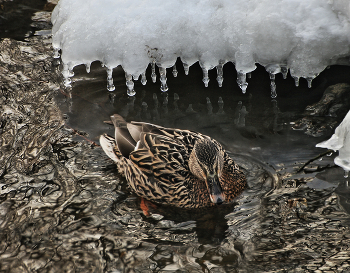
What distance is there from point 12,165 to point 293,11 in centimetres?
397

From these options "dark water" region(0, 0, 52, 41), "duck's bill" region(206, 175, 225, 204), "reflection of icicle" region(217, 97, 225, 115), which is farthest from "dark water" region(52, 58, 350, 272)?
"dark water" region(0, 0, 52, 41)

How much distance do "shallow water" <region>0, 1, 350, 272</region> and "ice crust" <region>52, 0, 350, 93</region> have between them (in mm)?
408

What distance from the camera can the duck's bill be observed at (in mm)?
4238

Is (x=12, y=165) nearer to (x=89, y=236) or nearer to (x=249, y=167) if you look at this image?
(x=89, y=236)

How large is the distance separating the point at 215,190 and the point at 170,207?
0.61 m

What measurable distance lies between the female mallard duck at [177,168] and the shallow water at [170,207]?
5.5 inches

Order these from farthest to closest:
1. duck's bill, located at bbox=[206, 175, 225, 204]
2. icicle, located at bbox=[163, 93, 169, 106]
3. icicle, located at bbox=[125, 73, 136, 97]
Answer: icicle, located at bbox=[163, 93, 169, 106], icicle, located at bbox=[125, 73, 136, 97], duck's bill, located at bbox=[206, 175, 225, 204]

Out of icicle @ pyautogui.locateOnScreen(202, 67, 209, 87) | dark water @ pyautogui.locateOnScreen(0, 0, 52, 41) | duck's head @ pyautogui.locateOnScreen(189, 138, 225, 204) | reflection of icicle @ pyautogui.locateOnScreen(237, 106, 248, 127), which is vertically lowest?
duck's head @ pyautogui.locateOnScreen(189, 138, 225, 204)

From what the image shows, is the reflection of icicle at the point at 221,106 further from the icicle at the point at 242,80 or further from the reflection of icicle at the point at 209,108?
the icicle at the point at 242,80

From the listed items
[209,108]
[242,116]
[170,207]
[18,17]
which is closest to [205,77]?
[209,108]

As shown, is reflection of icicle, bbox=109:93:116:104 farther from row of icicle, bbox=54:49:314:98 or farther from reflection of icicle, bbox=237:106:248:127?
reflection of icicle, bbox=237:106:248:127

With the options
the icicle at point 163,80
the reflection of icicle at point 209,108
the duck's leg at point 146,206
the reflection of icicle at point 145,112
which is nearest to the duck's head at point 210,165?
the duck's leg at point 146,206

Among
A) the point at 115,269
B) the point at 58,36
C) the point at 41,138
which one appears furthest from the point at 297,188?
the point at 58,36

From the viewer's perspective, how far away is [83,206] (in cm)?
449
